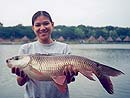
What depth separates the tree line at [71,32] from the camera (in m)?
90.9

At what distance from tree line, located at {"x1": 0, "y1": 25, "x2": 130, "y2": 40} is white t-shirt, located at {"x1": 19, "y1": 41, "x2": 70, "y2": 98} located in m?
79.6

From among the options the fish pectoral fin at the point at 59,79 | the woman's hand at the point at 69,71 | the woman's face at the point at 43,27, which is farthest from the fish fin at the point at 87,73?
the woman's face at the point at 43,27

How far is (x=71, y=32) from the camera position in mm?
97438

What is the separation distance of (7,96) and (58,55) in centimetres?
1128

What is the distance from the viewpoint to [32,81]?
13.5 feet

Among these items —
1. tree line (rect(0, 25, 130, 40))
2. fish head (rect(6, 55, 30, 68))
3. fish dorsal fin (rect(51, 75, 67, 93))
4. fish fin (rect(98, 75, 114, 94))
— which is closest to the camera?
fish dorsal fin (rect(51, 75, 67, 93))

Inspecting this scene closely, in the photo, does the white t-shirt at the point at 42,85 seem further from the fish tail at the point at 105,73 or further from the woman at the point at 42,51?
the fish tail at the point at 105,73

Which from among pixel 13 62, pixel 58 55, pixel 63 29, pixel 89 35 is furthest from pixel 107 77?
pixel 89 35

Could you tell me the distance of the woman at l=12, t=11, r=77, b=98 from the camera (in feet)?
13.3

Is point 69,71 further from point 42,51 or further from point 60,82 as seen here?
point 42,51

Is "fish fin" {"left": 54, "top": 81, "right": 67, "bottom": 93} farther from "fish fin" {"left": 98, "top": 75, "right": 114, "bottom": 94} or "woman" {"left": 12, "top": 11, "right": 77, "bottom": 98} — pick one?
"fish fin" {"left": 98, "top": 75, "right": 114, "bottom": 94}

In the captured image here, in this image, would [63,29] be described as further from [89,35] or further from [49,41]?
[49,41]

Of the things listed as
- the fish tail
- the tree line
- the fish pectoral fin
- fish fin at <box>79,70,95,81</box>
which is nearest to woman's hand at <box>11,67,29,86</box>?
the fish pectoral fin

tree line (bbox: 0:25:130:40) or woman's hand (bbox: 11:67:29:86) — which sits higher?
woman's hand (bbox: 11:67:29:86)
